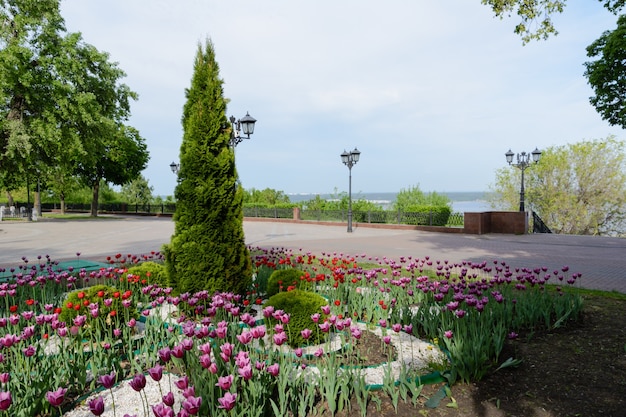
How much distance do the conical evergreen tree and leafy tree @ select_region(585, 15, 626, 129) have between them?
579 inches

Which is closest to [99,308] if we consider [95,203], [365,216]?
[365,216]

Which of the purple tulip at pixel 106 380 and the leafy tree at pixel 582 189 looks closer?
the purple tulip at pixel 106 380

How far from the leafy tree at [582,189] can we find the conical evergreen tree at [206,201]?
26.2 meters

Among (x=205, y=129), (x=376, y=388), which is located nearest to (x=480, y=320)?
(x=376, y=388)

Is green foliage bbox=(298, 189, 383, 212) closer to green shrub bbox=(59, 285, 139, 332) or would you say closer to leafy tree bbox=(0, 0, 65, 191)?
leafy tree bbox=(0, 0, 65, 191)

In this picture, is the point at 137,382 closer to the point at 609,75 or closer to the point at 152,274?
the point at 152,274

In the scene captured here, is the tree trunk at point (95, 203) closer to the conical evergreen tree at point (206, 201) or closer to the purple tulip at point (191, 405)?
the conical evergreen tree at point (206, 201)

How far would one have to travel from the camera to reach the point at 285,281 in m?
5.72

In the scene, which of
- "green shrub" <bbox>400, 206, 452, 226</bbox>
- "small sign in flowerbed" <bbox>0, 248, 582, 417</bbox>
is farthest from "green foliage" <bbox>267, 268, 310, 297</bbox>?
"green shrub" <bbox>400, 206, 452, 226</bbox>

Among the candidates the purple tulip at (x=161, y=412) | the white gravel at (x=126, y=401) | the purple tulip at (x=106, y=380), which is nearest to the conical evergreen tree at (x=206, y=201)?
the white gravel at (x=126, y=401)

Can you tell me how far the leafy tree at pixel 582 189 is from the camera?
957 inches

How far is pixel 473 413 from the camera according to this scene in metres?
2.90

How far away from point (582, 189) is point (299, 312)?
27.4m

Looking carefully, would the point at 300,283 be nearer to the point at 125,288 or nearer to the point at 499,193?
the point at 125,288
